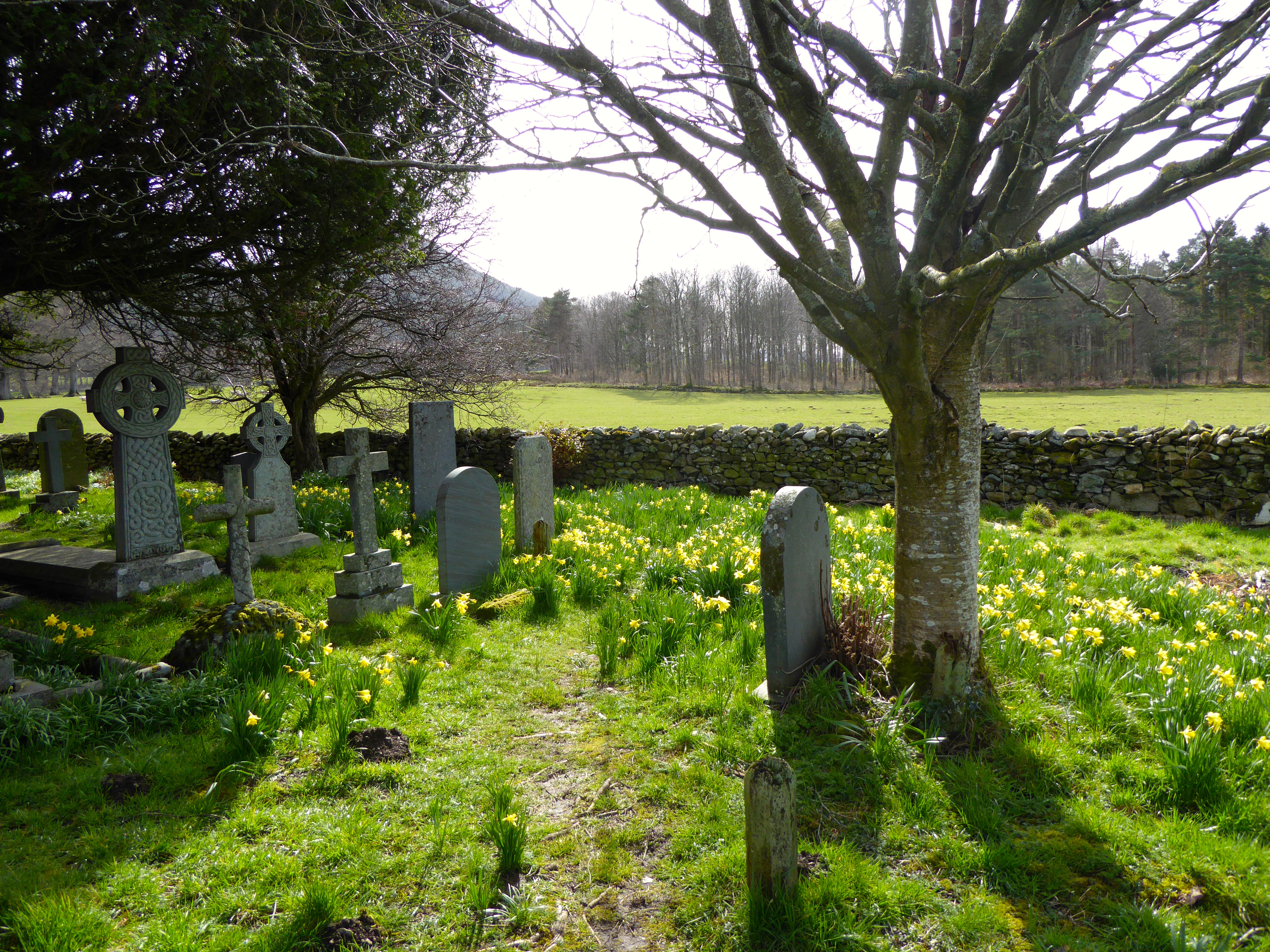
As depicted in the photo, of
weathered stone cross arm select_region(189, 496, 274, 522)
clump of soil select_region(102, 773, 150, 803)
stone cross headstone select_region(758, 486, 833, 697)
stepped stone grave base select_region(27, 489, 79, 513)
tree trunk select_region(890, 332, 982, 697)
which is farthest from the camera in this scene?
stepped stone grave base select_region(27, 489, 79, 513)

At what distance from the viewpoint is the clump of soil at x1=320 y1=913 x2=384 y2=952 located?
2342mm

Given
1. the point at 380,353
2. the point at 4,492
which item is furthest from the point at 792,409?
the point at 4,492

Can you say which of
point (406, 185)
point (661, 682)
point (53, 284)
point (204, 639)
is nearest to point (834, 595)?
point (661, 682)

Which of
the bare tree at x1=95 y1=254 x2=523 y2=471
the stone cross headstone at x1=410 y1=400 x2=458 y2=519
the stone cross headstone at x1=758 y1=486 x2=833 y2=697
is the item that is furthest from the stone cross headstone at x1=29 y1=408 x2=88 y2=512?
the stone cross headstone at x1=758 y1=486 x2=833 y2=697

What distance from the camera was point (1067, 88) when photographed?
356 centimetres

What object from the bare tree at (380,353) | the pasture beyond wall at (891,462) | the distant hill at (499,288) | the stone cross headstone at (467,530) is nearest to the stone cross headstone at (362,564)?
the stone cross headstone at (467,530)

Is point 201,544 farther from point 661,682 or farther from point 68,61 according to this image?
point 661,682

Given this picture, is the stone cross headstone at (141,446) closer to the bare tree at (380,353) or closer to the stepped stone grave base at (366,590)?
the stepped stone grave base at (366,590)

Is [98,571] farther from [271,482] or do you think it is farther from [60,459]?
[60,459]

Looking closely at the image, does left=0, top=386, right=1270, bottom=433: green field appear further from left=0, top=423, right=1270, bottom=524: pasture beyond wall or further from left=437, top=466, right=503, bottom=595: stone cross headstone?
left=437, top=466, right=503, bottom=595: stone cross headstone

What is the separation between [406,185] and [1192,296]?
37.8 metres

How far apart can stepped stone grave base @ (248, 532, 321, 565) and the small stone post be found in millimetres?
6590

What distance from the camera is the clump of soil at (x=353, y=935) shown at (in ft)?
7.68

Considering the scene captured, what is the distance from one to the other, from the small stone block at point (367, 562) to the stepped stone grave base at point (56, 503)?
8.00m
